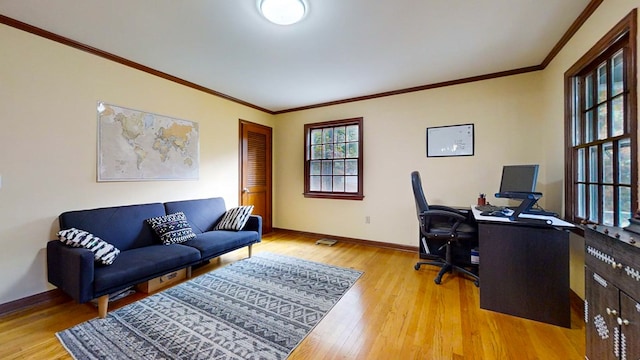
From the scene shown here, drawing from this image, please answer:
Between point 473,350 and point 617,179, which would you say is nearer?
point 473,350

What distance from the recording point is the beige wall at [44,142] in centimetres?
210

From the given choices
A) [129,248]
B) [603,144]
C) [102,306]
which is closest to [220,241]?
[129,248]

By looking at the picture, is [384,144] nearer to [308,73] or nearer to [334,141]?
[334,141]

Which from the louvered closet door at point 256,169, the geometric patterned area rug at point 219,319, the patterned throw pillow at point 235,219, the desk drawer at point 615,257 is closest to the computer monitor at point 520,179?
the desk drawer at point 615,257

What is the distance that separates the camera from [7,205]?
2.09m

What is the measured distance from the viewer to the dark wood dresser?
3.48 ft

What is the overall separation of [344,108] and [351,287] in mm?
2945

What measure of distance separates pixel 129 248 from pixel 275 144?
310 cm

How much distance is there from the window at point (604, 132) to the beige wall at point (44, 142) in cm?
435

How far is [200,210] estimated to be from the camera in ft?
11.1

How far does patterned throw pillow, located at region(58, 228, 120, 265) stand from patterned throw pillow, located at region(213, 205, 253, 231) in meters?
1.37

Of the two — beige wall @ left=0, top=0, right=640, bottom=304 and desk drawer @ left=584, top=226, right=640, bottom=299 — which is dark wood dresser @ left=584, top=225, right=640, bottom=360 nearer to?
desk drawer @ left=584, top=226, right=640, bottom=299

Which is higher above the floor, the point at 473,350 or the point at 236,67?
the point at 236,67

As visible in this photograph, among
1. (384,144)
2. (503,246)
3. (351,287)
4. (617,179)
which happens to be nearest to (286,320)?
(351,287)
